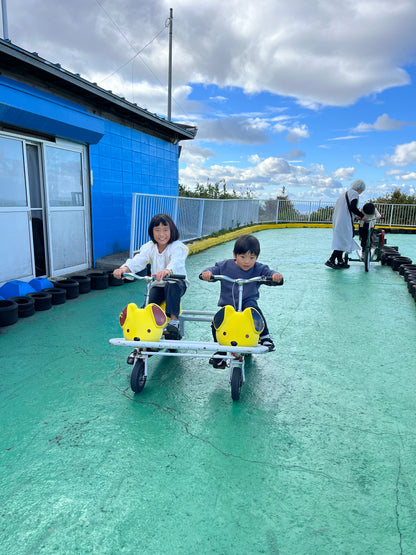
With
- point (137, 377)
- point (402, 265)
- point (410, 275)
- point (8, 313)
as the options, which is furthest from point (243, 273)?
point (402, 265)

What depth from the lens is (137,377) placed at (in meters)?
3.06

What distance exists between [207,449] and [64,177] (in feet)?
20.9

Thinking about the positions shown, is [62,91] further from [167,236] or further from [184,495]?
[184,495]

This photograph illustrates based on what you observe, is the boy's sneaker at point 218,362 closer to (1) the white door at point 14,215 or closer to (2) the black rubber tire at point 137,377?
(2) the black rubber tire at point 137,377

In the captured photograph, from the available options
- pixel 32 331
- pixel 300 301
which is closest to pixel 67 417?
pixel 32 331

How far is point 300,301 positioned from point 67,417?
4150 mm

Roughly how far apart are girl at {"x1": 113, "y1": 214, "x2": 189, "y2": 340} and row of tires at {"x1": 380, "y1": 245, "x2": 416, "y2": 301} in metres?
4.18

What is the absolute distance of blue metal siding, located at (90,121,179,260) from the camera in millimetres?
8625

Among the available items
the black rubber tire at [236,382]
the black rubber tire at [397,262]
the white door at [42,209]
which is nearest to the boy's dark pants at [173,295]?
the black rubber tire at [236,382]

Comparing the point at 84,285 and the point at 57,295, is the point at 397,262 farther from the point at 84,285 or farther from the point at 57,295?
the point at 57,295

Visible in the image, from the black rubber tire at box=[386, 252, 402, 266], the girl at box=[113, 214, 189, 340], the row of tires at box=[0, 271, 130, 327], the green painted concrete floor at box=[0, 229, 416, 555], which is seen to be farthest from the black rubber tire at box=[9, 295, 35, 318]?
the black rubber tire at box=[386, 252, 402, 266]

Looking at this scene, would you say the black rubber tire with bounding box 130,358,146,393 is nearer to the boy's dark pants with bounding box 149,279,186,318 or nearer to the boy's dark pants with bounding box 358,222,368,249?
the boy's dark pants with bounding box 149,279,186,318

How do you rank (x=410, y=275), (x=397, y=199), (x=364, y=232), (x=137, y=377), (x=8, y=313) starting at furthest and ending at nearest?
(x=397, y=199), (x=364, y=232), (x=410, y=275), (x=8, y=313), (x=137, y=377)

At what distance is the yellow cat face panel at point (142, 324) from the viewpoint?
2943 mm
